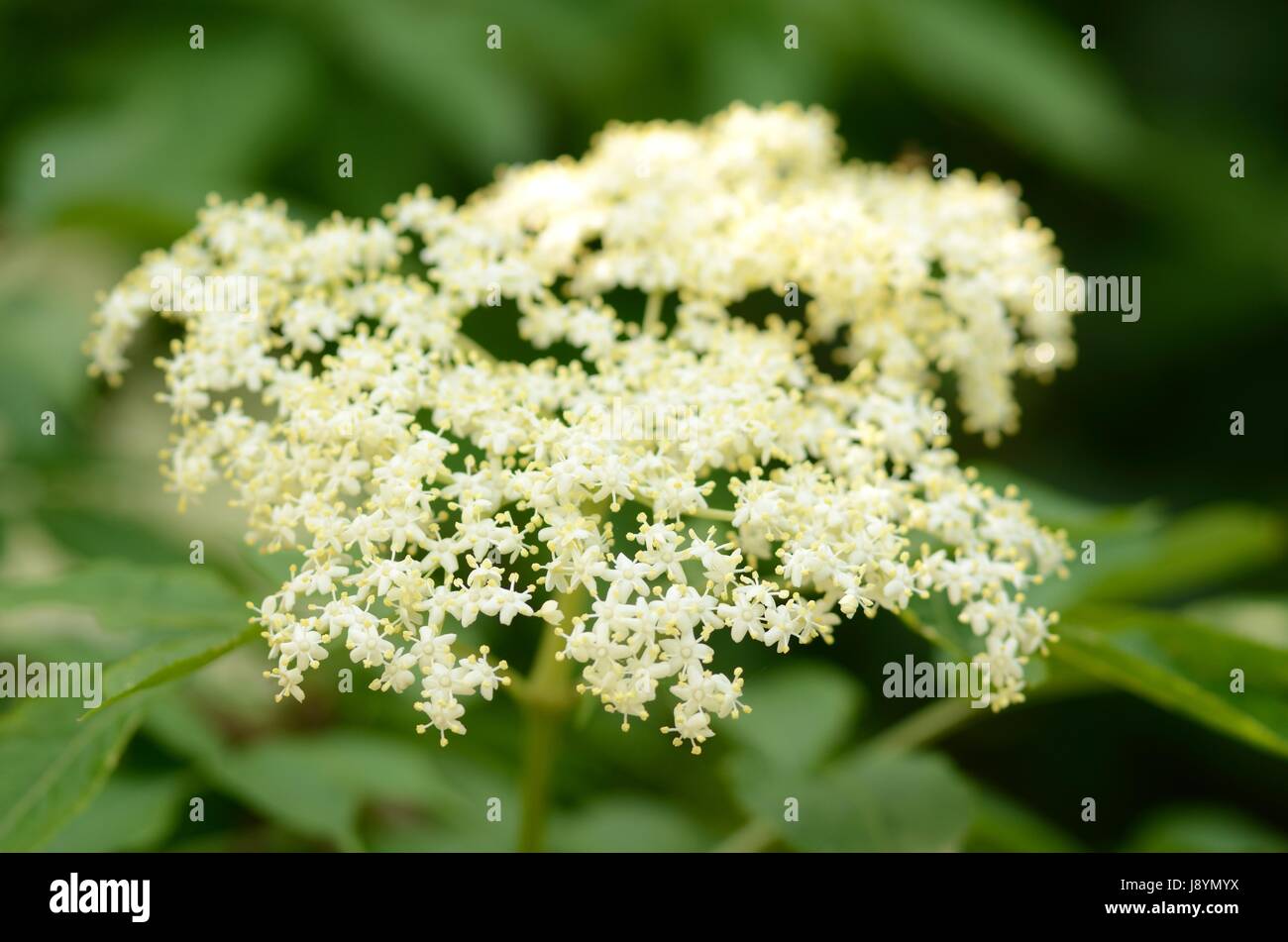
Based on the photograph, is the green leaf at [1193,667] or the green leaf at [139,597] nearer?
the green leaf at [1193,667]

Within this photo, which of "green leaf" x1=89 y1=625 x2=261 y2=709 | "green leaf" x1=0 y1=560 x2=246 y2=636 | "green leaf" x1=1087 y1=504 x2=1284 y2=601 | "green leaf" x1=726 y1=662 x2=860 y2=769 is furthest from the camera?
"green leaf" x1=726 y1=662 x2=860 y2=769

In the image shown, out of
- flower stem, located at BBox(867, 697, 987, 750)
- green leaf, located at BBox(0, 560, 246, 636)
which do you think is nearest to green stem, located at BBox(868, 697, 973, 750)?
flower stem, located at BBox(867, 697, 987, 750)

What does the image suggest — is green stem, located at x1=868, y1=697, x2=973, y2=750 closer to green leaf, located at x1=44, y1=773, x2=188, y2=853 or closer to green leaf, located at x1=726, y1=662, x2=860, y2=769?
green leaf, located at x1=726, y1=662, x2=860, y2=769

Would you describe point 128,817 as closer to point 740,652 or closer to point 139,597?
point 139,597

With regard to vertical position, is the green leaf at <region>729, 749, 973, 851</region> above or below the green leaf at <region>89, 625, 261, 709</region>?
below

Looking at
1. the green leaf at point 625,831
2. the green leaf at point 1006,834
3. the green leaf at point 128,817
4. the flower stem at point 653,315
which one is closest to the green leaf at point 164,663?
the green leaf at point 128,817

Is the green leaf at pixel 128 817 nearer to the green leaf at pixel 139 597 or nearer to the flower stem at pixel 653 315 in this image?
the green leaf at pixel 139 597

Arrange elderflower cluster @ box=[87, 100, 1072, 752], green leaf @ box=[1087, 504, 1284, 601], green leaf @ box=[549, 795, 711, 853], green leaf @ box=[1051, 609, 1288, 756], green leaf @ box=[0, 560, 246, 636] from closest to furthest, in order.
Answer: elderflower cluster @ box=[87, 100, 1072, 752]
green leaf @ box=[1051, 609, 1288, 756]
green leaf @ box=[0, 560, 246, 636]
green leaf @ box=[1087, 504, 1284, 601]
green leaf @ box=[549, 795, 711, 853]
